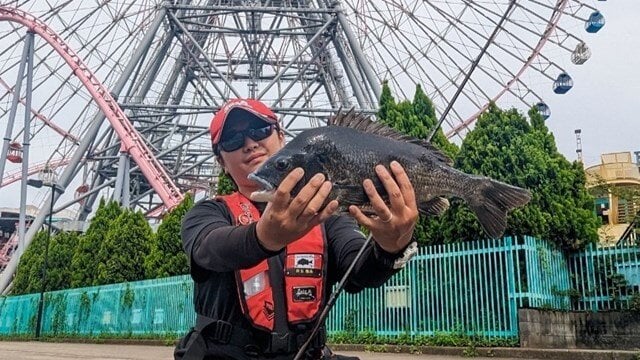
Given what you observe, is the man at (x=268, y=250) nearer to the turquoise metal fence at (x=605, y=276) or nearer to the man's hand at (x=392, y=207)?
the man's hand at (x=392, y=207)

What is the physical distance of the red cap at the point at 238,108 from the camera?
6.35 ft

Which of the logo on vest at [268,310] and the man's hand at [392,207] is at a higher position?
the man's hand at [392,207]

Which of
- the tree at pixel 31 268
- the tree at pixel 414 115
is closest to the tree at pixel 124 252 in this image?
the tree at pixel 31 268

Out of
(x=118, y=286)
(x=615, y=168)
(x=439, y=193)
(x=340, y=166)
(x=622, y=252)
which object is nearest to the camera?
(x=340, y=166)

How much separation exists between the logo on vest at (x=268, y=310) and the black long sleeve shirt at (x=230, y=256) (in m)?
0.07

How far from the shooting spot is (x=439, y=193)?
1696mm

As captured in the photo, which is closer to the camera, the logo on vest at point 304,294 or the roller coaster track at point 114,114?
the logo on vest at point 304,294

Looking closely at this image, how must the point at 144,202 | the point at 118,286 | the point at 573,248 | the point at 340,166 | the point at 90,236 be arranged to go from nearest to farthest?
the point at 340,166 < the point at 573,248 < the point at 118,286 < the point at 90,236 < the point at 144,202

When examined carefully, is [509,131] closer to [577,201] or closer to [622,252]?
[577,201]

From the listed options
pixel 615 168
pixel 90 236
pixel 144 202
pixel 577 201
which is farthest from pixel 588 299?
pixel 144 202

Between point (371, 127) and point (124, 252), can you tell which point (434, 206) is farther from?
point (124, 252)

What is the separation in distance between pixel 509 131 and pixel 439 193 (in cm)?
975

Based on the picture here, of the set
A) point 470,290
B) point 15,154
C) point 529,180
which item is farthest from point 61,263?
point 529,180

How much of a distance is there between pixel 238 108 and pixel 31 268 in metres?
24.5
